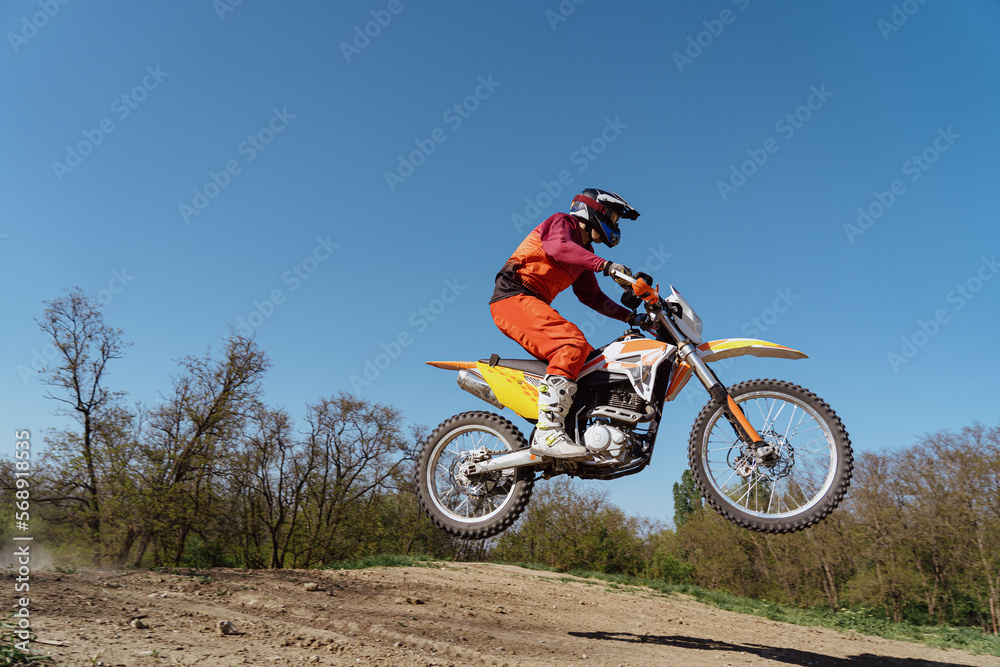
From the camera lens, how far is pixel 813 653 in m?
8.95

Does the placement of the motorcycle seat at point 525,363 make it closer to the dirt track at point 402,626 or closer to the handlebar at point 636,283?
the handlebar at point 636,283

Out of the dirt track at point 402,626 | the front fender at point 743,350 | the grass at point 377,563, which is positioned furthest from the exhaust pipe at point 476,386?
the grass at point 377,563

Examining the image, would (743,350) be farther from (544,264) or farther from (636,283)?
(544,264)

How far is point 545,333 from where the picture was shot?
14.9ft

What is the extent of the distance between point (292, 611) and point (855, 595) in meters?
26.1

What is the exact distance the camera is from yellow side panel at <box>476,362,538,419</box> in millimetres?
4789

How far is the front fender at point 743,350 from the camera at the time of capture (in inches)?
180

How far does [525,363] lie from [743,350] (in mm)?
1903

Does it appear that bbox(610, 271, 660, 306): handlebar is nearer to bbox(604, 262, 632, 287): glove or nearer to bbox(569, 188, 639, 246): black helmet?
bbox(604, 262, 632, 287): glove

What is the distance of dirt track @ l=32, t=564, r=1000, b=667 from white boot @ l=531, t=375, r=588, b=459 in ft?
8.47

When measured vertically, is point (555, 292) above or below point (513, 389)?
above

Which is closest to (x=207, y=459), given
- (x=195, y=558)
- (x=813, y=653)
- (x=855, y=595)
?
(x=195, y=558)

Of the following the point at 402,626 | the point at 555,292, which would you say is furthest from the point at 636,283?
the point at 402,626

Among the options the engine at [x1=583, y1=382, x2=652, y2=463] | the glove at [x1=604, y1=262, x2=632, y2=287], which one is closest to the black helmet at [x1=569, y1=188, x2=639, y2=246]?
the glove at [x1=604, y1=262, x2=632, y2=287]
